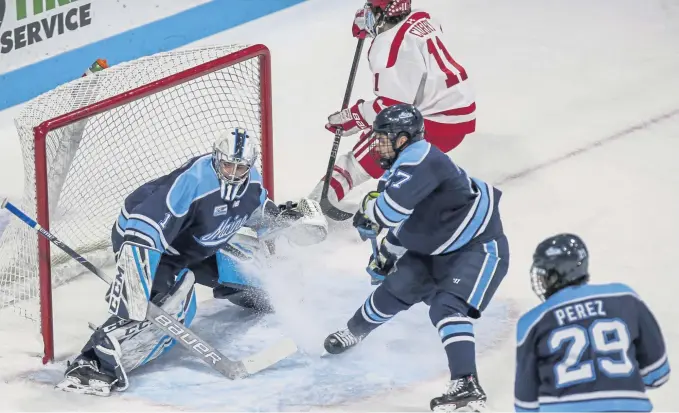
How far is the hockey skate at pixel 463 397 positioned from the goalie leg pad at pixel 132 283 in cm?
94

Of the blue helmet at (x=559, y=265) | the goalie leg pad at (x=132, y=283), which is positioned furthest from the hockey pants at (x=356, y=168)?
the blue helmet at (x=559, y=265)

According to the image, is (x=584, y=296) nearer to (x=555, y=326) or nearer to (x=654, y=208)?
(x=555, y=326)

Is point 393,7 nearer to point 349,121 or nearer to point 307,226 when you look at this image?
point 349,121

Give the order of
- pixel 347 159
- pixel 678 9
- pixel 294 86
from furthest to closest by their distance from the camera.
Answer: pixel 678 9
pixel 294 86
pixel 347 159

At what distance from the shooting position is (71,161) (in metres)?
4.53

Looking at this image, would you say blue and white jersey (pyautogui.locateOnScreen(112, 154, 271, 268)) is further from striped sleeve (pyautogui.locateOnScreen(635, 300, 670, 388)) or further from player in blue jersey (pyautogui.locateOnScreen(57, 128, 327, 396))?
striped sleeve (pyautogui.locateOnScreen(635, 300, 670, 388))

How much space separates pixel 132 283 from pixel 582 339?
155cm

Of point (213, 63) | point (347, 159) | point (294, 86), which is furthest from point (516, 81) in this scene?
point (213, 63)

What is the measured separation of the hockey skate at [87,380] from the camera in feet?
13.0

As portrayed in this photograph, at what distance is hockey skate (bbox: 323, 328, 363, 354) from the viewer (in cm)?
421

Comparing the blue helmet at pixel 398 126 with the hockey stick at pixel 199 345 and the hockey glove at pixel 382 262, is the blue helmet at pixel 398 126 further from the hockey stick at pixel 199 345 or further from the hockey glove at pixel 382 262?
the hockey stick at pixel 199 345

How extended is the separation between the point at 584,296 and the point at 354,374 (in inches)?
54.1

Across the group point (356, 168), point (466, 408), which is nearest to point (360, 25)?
point (356, 168)

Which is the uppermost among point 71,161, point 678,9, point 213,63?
point 213,63
